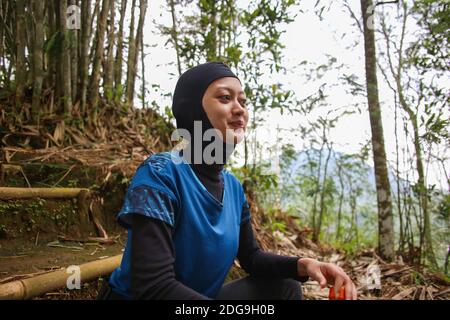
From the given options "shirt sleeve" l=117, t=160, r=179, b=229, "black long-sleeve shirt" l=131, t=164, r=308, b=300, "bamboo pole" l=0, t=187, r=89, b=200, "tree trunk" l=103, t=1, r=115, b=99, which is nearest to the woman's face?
"shirt sleeve" l=117, t=160, r=179, b=229

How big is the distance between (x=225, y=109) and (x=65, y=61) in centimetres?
305

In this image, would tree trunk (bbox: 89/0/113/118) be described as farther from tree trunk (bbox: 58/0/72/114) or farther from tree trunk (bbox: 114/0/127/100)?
tree trunk (bbox: 114/0/127/100)

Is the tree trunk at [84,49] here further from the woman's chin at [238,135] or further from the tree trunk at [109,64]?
the woman's chin at [238,135]

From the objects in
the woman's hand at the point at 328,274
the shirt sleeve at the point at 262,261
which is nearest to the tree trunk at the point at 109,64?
the shirt sleeve at the point at 262,261

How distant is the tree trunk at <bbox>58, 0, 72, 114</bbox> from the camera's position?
3.52m

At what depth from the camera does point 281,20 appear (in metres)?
3.40

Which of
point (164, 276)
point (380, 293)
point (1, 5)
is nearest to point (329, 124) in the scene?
point (380, 293)

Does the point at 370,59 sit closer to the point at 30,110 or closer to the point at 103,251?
the point at 103,251

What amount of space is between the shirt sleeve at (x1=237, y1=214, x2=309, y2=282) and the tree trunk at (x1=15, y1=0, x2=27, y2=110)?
312 centimetres

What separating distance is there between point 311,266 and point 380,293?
2.17 m

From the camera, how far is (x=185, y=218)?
3.64ft

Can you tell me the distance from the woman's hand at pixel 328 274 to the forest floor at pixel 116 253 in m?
1.31

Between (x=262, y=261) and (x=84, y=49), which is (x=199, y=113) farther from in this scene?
(x=84, y=49)

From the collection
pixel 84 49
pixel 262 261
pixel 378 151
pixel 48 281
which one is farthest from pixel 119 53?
pixel 262 261
